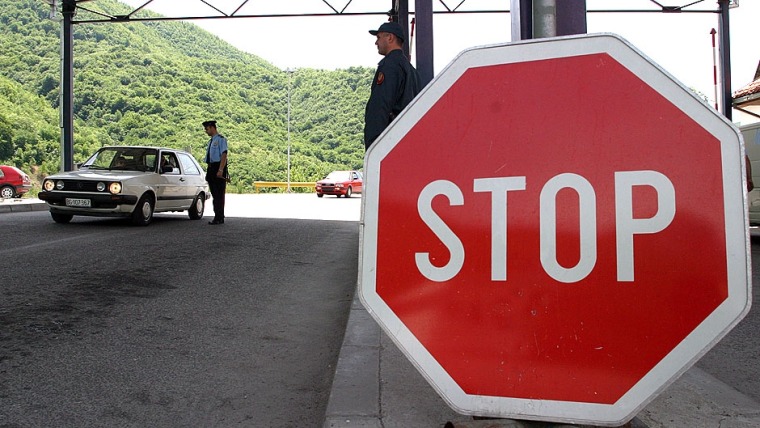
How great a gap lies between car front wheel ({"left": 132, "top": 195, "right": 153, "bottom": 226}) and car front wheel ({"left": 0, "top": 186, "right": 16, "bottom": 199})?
542 inches

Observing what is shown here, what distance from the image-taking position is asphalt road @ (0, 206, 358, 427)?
9.52 feet

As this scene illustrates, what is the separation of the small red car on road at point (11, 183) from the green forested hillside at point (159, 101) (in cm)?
1506

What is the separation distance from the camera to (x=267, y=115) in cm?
6362

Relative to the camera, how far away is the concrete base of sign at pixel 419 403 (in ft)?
8.00

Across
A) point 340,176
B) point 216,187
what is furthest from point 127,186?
point 340,176

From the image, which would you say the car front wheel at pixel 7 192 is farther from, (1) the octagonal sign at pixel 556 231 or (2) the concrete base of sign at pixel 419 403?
(1) the octagonal sign at pixel 556 231

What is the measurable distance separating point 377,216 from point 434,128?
1.02 feet

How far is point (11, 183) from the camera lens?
21906 millimetres

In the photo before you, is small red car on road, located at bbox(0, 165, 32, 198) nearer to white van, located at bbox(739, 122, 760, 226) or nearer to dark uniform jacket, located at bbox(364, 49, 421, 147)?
dark uniform jacket, located at bbox(364, 49, 421, 147)

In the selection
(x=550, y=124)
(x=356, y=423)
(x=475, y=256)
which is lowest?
(x=356, y=423)

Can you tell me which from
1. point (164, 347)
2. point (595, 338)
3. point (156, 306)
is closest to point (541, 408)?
point (595, 338)

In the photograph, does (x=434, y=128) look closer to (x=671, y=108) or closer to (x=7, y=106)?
(x=671, y=108)

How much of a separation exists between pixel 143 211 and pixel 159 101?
45.8 metres

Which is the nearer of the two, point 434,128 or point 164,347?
point 434,128
